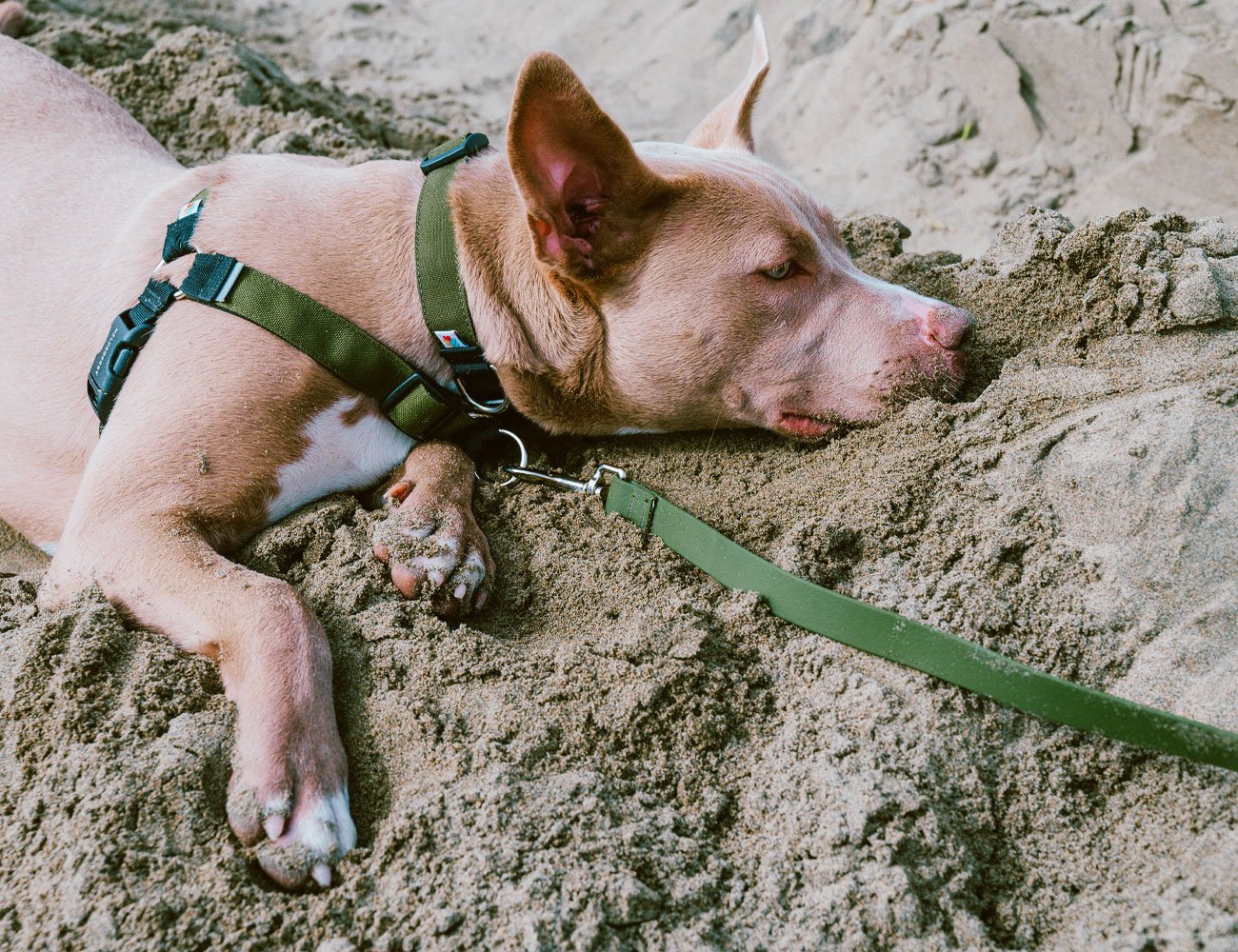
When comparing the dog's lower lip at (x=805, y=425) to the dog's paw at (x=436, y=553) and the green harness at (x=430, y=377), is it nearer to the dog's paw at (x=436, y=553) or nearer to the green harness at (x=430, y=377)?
the green harness at (x=430, y=377)

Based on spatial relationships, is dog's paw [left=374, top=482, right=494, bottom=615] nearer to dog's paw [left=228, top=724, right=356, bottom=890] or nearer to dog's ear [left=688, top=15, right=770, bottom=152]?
dog's paw [left=228, top=724, right=356, bottom=890]

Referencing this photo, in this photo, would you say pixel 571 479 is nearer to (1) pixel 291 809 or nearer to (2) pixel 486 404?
(2) pixel 486 404

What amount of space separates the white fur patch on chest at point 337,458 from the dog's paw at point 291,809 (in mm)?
868

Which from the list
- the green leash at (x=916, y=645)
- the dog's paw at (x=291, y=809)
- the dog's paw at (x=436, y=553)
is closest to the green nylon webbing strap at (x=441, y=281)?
the dog's paw at (x=436, y=553)

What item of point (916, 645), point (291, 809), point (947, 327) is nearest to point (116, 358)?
point (291, 809)

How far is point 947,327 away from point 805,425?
1.62ft

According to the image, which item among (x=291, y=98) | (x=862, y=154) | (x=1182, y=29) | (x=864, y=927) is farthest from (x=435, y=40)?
(x=864, y=927)

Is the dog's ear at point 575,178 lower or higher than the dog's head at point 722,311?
higher

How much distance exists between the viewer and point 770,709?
212 cm

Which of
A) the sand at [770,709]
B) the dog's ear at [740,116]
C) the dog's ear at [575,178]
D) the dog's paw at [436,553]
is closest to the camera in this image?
the sand at [770,709]

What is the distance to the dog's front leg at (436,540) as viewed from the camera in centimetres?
244

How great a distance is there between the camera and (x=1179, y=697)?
6.45ft

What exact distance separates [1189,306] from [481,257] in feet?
6.53

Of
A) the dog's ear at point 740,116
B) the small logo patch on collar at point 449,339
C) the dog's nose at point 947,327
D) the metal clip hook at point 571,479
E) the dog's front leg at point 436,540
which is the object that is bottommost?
the metal clip hook at point 571,479
